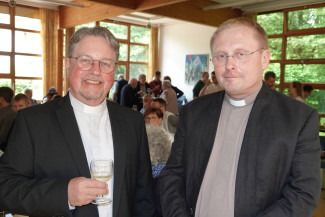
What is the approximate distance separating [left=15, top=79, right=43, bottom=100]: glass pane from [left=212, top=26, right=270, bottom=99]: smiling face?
10.8m

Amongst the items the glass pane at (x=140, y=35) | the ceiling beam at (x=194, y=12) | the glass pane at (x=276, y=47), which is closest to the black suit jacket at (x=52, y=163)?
the ceiling beam at (x=194, y=12)

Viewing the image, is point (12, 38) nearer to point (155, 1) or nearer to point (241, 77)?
point (155, 1)

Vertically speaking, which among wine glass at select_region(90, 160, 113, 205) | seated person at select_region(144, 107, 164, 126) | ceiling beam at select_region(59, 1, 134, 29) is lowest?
seated person at select_region(144, 107, 164, 126)

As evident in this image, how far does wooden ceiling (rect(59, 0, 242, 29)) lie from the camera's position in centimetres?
700

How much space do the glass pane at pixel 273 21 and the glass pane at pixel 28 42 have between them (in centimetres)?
848

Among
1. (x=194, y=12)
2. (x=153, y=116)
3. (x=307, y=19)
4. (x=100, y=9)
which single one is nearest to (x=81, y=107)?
(x=153, y=116)

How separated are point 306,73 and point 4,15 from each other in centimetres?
1078

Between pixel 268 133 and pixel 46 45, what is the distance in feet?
35.7

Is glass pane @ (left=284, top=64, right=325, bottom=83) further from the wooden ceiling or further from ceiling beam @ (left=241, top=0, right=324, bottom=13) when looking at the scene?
the wooden ceiling

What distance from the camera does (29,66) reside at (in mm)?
10773

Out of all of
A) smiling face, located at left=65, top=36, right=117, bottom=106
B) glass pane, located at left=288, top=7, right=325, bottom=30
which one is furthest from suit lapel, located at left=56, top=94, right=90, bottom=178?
glass pane, located at left=288, top=7, right=325, bottom=30

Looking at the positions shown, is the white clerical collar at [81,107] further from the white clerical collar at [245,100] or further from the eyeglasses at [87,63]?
the white clerical collar at [245,100]

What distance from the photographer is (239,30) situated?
4.43 ft

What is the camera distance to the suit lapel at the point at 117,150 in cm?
137
